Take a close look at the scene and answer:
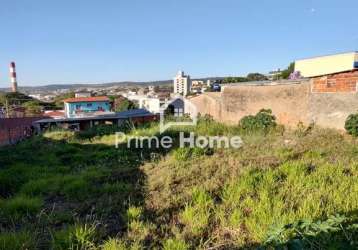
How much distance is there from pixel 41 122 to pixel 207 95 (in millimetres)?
14033

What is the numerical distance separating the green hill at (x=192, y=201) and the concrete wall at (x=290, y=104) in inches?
62.5

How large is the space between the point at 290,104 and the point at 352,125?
240cm

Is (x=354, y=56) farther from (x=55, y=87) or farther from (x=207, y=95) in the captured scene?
(x=55, y=87)

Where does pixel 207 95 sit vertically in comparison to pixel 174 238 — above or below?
above

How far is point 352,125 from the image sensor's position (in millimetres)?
6738

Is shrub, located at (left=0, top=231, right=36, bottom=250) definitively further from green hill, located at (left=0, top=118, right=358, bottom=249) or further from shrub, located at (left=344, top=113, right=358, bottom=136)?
shrub, located at (left=344, top=113, right=358, bottom=136)

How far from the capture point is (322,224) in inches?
91.3

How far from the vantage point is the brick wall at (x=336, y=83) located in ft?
23.1

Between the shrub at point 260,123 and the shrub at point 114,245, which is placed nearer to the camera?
the shrub at point 114,245

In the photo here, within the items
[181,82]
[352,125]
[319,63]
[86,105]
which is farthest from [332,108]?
[181,82]

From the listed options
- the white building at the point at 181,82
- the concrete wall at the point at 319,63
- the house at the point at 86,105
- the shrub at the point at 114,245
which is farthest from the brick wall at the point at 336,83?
the white building at the point at 181,82

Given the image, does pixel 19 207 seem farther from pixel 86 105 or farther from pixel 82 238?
pixel 86 105

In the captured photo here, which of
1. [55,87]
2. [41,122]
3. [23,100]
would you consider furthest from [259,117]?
[55,87]

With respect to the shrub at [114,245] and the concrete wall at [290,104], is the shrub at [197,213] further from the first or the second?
the concrete wall at [290,104]
